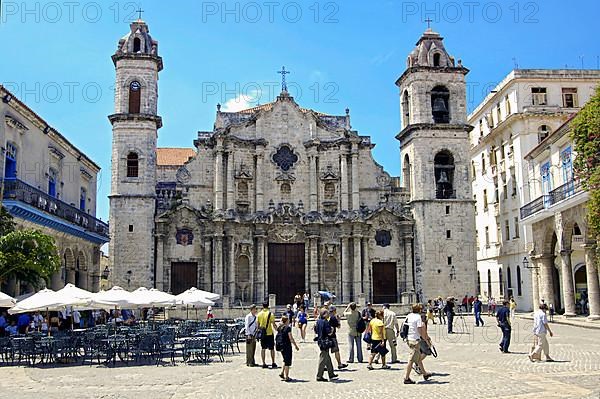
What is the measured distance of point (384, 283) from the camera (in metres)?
40.9

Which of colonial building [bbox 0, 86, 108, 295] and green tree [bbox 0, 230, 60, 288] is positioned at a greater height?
colonial building [bbox 0, 86, 108, 295]

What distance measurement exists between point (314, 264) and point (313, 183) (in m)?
5.24

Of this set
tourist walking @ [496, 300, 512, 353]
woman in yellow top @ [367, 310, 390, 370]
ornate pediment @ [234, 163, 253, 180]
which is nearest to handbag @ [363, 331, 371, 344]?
woman in yellow top @ [367, 310, 390, 370]

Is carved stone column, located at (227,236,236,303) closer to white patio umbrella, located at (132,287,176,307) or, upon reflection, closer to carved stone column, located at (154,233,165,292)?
carved stone column, located at (154,233,165,292)

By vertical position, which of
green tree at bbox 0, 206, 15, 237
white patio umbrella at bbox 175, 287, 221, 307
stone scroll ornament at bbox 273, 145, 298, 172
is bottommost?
white patio umbrella at bbox 175, 287, 221, 307

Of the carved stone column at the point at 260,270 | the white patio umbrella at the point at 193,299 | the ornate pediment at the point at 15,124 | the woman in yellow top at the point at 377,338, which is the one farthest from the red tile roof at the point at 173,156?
the woman in yellow top at the point at 377,338

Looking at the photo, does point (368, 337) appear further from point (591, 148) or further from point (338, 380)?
point (591, 148)

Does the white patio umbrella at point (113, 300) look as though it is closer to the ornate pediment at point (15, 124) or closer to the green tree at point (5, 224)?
the green tree at point (5, 224)

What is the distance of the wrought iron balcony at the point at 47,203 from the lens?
23.7m

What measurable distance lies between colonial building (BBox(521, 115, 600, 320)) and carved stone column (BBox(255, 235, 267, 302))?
1566 cm

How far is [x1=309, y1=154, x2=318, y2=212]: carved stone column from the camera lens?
4101cm

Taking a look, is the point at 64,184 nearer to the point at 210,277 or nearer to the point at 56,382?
the point at 210,277

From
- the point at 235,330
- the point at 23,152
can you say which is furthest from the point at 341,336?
the point at 23,152

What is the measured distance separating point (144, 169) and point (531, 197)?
78.2ft
